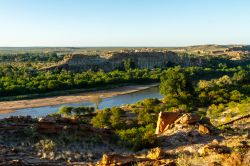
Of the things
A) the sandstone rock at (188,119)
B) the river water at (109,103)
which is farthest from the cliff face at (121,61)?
the sandstone rock at (188,119)

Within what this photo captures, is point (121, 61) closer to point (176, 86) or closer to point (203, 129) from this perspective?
point (176, 86)

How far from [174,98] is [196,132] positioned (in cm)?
3461

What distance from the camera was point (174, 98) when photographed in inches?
2136

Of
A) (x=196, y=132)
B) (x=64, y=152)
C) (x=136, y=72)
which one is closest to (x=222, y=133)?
(x=196, y=132)

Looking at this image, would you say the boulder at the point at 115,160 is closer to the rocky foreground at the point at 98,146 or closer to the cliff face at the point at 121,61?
the rocky foreground at the point at 98,146

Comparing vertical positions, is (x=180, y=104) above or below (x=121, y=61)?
below

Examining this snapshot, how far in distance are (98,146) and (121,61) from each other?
359ft

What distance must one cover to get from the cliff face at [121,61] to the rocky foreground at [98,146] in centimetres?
9547

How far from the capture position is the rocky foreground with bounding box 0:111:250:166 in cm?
1335

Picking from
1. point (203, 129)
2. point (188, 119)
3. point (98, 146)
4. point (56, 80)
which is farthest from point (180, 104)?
point (98, 146)

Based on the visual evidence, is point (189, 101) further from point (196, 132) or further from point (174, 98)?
point (196, 132)

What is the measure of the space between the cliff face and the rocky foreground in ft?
313

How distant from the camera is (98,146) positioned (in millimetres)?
17422

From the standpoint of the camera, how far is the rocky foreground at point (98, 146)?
13352mm
